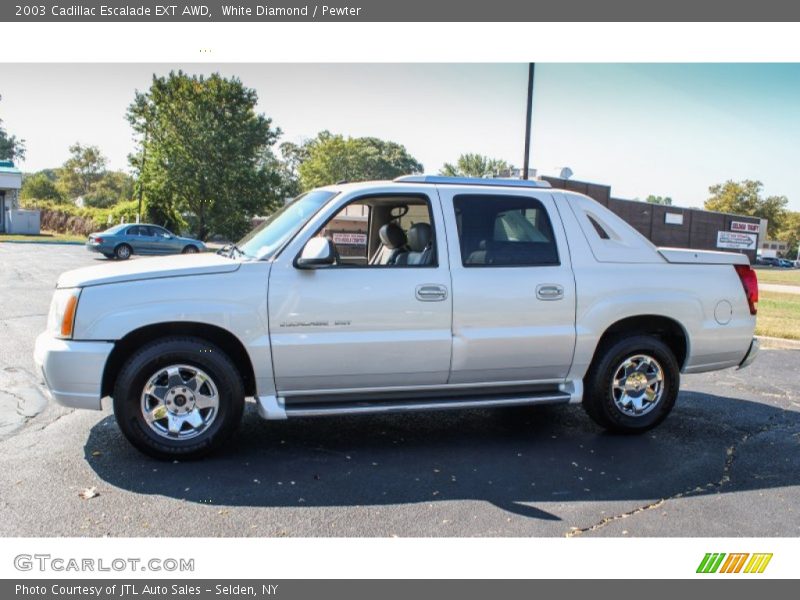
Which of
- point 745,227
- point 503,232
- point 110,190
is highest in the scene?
point 110,190

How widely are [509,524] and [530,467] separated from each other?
1.01 meters

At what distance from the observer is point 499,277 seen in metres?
5.05

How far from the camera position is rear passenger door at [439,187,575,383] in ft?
16.3

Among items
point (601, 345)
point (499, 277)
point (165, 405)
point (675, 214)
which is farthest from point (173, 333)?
point (675, 214)

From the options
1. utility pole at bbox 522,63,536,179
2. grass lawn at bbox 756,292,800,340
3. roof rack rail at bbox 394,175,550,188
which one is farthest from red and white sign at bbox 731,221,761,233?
roof rack rail at bbox 394,175,550,188

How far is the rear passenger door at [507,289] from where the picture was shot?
496cm

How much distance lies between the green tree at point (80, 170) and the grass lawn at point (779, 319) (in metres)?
84.8

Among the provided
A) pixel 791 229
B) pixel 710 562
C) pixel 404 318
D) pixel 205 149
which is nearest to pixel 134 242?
pixel 205 149

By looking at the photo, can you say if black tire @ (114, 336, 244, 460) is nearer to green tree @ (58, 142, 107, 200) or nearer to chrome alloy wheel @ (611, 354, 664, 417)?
chrome alloy wheel @ (611, 354, 664, 417)

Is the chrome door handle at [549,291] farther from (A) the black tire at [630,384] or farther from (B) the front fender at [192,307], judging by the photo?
(B) the front fender at [192,307]

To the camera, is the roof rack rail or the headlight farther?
the roof rack rail

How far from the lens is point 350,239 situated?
5.93 m

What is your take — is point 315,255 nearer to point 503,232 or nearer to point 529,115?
point 503,232

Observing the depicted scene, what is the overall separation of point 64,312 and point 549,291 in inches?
139
